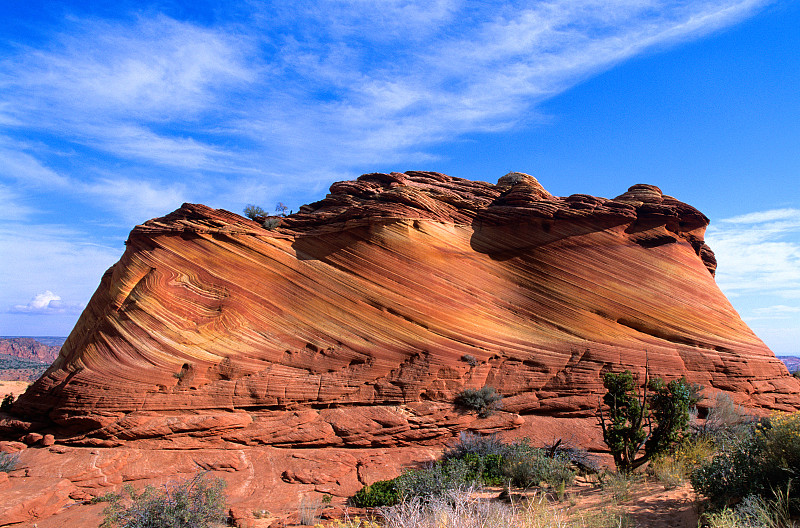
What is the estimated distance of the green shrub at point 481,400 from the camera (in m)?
14.7

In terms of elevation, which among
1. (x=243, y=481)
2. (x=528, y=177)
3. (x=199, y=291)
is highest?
(x=528, y=177)

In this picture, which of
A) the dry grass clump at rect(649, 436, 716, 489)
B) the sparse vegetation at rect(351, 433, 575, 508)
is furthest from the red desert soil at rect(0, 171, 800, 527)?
the dry grass clump at rect(649, 436, 716, 489)

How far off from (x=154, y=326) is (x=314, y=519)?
9487 millimetres

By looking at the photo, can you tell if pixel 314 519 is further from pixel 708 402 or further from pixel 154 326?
pixel 708 402

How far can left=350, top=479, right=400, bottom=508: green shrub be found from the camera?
32.6ft

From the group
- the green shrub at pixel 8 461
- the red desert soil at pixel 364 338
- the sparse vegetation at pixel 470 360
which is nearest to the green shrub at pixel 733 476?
the red desert soil at pixel 364 338

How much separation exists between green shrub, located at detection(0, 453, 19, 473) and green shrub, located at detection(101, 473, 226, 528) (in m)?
4.03

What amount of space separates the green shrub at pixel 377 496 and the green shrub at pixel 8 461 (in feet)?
28.6

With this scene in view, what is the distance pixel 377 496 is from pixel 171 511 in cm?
420

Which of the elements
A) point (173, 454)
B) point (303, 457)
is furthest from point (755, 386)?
point (173, 454)

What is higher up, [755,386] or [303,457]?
[755,386]

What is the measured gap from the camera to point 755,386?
52.7 ft

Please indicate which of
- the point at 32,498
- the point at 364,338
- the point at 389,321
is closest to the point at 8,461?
the point at 32,498

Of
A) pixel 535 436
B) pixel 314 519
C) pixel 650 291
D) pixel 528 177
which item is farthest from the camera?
pixel 528 177
